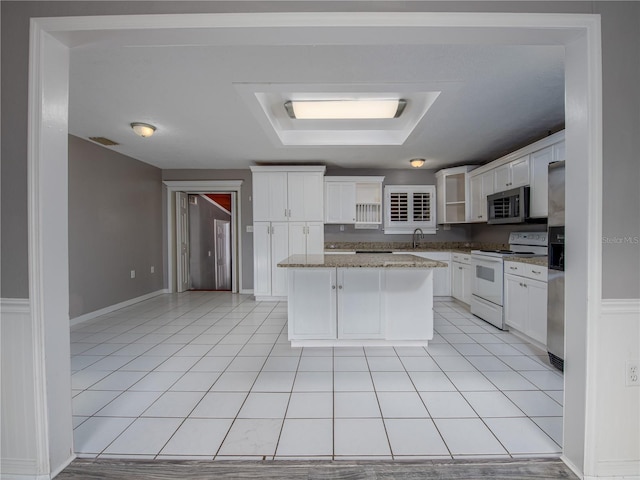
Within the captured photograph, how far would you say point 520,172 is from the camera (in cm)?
347

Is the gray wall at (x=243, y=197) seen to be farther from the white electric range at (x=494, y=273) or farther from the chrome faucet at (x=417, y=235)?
the white electric range at (x=494, y=273)

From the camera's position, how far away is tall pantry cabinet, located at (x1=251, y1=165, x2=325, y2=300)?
16.0 feet

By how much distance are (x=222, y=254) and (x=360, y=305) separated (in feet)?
22.8

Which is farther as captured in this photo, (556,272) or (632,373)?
(556,272)

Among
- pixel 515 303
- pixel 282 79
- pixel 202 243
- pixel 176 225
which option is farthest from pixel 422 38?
pixel 202 243

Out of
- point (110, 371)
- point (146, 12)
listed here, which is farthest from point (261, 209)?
point (146, 12)

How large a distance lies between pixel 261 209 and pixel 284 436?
377 cm

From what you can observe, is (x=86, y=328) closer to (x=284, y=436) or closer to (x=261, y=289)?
(x=261, y=289)

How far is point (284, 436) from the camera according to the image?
1590mm

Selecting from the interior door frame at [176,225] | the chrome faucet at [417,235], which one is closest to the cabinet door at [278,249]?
the interior door frame at [176,225]

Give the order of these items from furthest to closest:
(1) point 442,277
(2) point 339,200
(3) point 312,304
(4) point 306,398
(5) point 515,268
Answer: (2) point 339,200 → (1) point 442,277 → (5) point 515,268 → (3) point 312,304 → (4) point 306,398

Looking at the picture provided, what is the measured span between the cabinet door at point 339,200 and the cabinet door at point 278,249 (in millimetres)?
840

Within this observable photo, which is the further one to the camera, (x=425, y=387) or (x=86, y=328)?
(x=86, y=328)

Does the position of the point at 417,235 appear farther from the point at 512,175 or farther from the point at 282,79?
the point at 282,79
